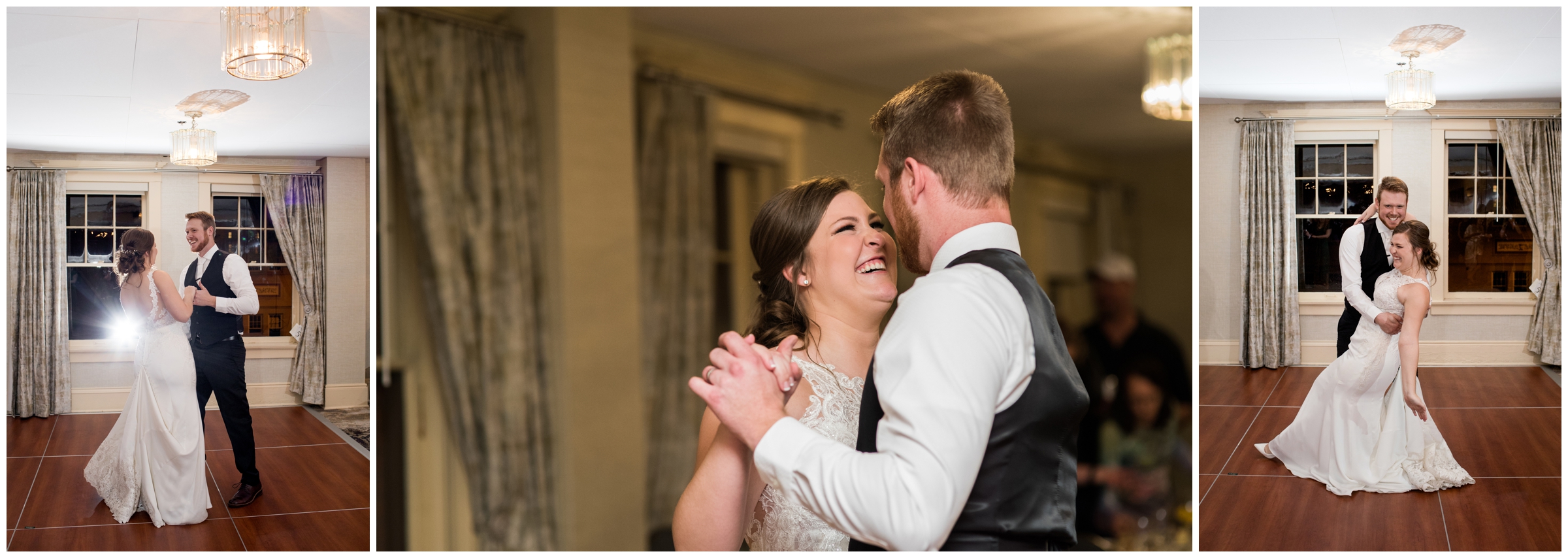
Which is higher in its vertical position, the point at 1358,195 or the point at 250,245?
the point at 1358,195

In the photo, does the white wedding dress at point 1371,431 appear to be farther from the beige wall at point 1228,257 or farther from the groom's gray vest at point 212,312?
the groom's gray vest at point 212,312

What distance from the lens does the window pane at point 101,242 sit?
232 centimetres

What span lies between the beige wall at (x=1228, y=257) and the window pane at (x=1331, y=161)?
4.4 inches

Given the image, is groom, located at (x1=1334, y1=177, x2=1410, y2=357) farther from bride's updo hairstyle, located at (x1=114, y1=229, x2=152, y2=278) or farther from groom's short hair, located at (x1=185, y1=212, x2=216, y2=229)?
bride's updo hairstyle, located at (x1=114, y1=229, x2=152, y2=278)

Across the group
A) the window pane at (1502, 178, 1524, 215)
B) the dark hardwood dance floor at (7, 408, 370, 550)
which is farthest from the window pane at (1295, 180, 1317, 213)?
the dark hardwood dance floor at (7, 408, 370, 550)

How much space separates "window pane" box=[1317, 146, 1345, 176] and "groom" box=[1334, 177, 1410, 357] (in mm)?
112

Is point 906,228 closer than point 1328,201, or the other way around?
point 906,228

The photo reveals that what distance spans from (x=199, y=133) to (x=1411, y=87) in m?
3.29

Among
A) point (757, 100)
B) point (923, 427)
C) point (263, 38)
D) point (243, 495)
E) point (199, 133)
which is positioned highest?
point (263, 38)

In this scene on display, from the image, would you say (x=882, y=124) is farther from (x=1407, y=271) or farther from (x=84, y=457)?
(x=84, y=457)

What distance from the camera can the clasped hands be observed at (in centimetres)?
153


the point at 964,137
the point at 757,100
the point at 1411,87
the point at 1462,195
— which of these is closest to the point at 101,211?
the point at 757,100

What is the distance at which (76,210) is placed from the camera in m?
2.32

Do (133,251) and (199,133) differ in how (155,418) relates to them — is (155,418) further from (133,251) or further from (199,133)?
(199,133)
